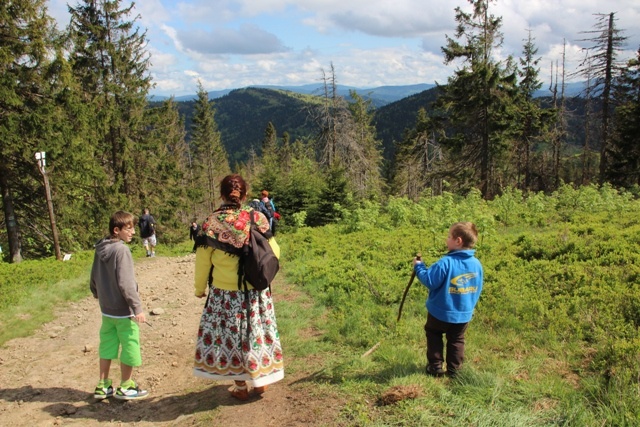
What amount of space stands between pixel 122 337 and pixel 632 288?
260 inches

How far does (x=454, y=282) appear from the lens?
384cm

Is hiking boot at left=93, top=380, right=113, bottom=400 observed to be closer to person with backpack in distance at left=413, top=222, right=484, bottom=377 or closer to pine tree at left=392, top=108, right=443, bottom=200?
person with backpack in distance at left=413, top=222, right=484, bottom=377

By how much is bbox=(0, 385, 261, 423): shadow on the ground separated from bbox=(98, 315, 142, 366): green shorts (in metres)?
0.49

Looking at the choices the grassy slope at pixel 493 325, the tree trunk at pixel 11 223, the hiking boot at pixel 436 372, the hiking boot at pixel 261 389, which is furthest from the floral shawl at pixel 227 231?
the tree trunk at pixel 11 223

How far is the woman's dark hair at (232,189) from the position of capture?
3871mm

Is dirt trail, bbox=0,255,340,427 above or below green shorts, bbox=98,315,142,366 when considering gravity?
below

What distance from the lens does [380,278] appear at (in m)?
7.74

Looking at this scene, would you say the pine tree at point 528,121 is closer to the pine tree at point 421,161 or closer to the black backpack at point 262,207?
the pine tree at point 421,161

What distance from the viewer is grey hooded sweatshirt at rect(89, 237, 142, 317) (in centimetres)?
423

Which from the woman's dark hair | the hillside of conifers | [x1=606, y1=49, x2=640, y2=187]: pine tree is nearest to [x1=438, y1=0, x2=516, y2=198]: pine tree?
the hillside of conifers

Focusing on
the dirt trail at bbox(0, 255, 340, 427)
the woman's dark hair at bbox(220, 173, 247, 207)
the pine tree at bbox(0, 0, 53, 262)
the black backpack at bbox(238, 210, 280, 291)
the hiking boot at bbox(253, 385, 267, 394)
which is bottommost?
the dirt trail at bbox(0, 255, 340, 427)

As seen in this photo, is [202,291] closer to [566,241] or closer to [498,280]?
[498,280]

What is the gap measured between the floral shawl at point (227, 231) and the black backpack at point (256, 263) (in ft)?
0.21

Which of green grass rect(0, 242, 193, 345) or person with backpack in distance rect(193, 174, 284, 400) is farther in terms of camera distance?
green grass rect(0, 242, 193, 345)
